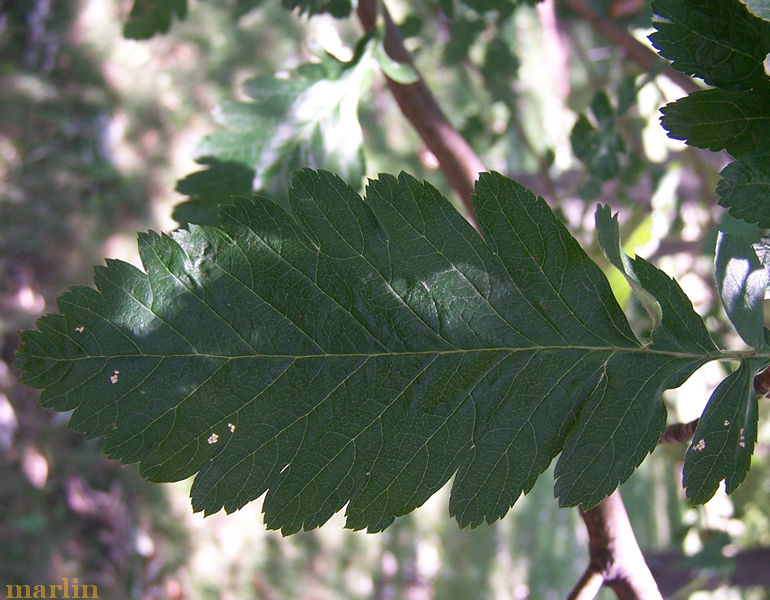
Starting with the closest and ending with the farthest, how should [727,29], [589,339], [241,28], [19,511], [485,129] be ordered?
[727,29] → [589,339] → [485,129] → [19,511] → [241,28]

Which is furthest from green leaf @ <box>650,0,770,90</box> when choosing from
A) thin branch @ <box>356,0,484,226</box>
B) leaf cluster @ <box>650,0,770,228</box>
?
thin branch @ <box>356,0,484,226</box>

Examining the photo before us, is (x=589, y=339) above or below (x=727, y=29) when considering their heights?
below

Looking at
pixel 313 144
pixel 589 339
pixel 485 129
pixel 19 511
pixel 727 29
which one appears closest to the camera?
pixel 727 29

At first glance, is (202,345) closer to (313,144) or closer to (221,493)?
(221,493)

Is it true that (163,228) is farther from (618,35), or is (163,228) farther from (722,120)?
(722,120)

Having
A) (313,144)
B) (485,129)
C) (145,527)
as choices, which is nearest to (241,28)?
(485,129)

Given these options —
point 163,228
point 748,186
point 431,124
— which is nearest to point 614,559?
point 748,186

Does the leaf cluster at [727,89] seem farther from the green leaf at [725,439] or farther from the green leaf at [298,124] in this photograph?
the green leaf at [298,124]
